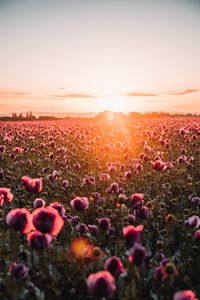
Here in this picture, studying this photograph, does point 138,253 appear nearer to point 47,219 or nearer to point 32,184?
point 47,219

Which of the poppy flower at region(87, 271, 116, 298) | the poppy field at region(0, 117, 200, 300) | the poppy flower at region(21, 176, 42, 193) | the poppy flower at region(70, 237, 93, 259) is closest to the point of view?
the poppy flower at region(87, 271, 116, 298)

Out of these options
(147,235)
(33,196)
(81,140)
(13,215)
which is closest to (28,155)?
(81,140)

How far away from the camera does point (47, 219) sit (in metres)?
3.62

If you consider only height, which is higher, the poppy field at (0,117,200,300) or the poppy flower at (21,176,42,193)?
the poppy flower at (21,176,42,193)

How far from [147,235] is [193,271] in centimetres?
147

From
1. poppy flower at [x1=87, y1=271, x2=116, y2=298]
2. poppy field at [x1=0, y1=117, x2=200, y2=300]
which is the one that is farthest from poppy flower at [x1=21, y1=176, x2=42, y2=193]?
poppy flower at [x1=87, y1=271, x2=116, y2=298]

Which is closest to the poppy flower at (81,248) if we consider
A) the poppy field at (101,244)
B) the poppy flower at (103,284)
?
the poppy field at (101,244)

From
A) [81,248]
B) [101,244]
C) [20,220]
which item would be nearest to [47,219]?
[20,220]

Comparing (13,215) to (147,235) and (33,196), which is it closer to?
(147,235)

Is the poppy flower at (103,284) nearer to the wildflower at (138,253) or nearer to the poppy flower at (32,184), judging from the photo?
the wildflower at (138,253)

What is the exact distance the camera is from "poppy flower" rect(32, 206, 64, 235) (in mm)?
3607

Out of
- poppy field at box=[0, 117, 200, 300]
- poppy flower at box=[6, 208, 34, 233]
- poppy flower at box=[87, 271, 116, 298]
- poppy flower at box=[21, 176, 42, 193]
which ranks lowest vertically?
poppy field at box=[0, 117, 200, 300]

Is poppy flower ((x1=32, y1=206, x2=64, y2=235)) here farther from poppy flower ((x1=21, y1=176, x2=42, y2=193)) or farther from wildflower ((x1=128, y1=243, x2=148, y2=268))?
poppy flower ((x1=21, y1=176, x2=42, y2=193))

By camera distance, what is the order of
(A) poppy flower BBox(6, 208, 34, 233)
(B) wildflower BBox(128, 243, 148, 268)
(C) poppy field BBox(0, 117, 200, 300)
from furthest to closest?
(A) poppy flower BBox(6, 208, 34, 233), (C) poppy field BBox(0, 117, 200, 300), (B) wildflower BBox(128, 243, 148, 268)
